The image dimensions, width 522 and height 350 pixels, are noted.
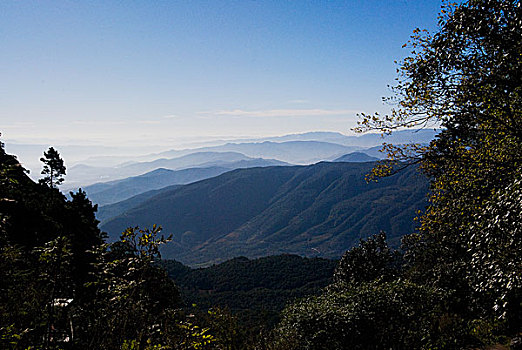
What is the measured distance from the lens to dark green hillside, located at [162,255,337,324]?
264ft

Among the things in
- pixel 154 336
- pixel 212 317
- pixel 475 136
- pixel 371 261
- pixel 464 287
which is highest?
pixel 475 136

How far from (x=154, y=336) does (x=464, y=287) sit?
15.2 metres

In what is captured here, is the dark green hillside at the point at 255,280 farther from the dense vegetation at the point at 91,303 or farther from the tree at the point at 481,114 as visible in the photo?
the dense vegetation at the point at 91,303

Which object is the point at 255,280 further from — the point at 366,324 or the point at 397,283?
the point at 366,324

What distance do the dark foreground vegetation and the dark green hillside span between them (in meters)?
66.9

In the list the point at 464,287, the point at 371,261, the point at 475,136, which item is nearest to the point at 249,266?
the point at 371,261

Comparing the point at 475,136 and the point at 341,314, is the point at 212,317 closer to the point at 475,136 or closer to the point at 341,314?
the point at 341,314

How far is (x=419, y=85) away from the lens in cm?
752

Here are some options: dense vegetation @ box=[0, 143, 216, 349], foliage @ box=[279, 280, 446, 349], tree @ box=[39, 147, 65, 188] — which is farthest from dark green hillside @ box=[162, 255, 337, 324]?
dense vegetation @ box=[0, 143, 216, 349]

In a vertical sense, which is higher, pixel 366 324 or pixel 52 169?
pixel 52 169

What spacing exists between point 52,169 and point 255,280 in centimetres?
7386

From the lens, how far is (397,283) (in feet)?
38.6

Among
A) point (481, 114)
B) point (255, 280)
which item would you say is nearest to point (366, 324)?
point (481, 114)

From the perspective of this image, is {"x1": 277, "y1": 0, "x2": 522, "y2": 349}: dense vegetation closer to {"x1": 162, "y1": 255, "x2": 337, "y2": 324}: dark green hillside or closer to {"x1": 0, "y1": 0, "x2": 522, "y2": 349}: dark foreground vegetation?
{"x1": 0, "y1": 0, "x2": 522, "y2": 349}: dark foreground vegetation
